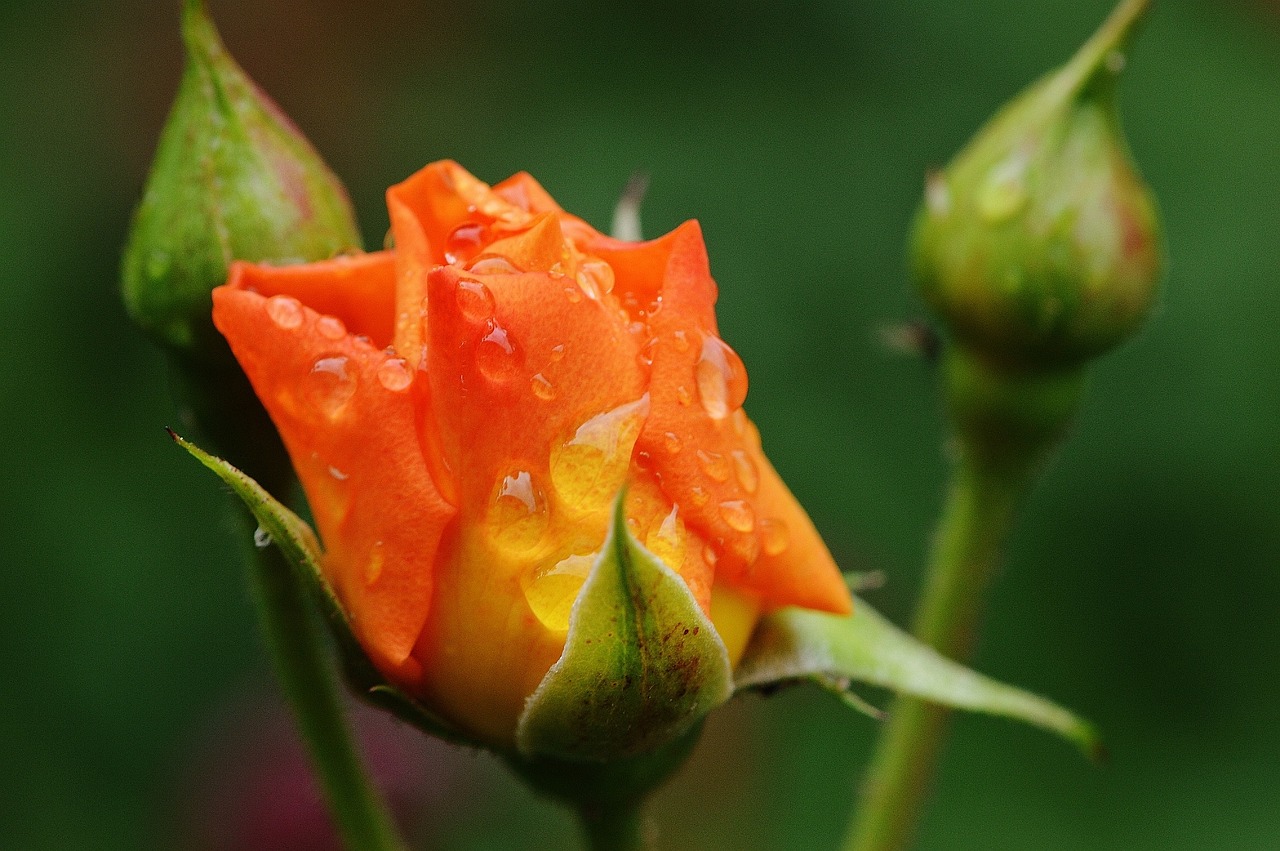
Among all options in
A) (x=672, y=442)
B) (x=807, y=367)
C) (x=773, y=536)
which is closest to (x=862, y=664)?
(x=773, y=536)

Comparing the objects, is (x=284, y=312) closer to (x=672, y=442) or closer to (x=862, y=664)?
(x=672, y=442)

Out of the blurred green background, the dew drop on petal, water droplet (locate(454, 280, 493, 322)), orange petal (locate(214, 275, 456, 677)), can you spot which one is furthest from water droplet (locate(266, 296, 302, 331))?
the blurred green background

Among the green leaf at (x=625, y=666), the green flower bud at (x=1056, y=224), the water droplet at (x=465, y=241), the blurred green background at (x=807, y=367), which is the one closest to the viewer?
the green leaf at (x=625, y=666)

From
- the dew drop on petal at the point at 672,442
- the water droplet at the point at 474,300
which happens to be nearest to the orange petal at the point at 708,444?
the dew drop on petal at the point at 672,442

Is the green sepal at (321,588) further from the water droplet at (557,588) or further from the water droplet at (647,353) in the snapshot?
the water droplet at (647,353)

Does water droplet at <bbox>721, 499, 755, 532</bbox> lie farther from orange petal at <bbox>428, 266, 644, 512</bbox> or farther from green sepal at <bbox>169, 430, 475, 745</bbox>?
green sepal at <bbox>169, 430, 475, 745</bbox>

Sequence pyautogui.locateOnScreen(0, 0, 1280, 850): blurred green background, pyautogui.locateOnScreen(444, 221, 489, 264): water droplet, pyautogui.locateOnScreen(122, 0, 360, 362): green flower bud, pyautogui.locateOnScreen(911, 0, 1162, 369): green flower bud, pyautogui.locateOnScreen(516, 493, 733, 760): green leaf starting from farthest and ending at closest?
1. pyautogui.locateOnScreen(0, 0, 1280, 850): blurred green background
2. pyautogui.locateOnScreen(911, 0, 1162, 369): green flower bud
3. pyautogui.locateOnScreen(122, 0, 360, 362): green flower bud
4. pyautogui.locateOnScreen(444, 221, 489, 264): water droplet
5. pyautogui.locateOnScreen(516, 493, 733, 760): green leaf
